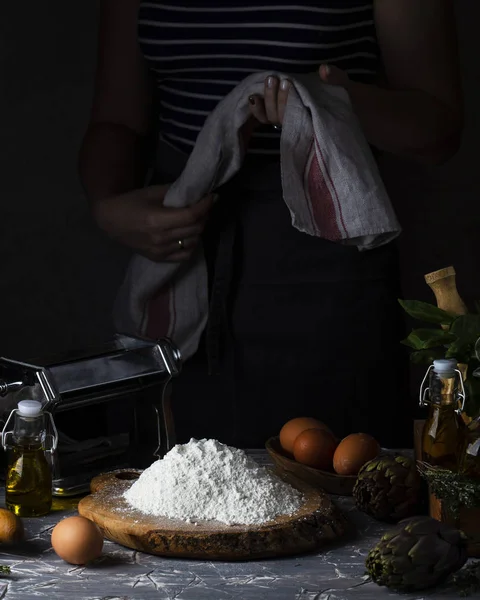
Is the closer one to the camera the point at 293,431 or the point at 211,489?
the point at 211,489

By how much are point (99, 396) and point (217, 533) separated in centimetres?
30

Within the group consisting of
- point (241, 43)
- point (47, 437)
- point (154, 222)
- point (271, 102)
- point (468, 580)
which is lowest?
point (468, 580)

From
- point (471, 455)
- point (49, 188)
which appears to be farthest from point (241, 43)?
point (471, 455)

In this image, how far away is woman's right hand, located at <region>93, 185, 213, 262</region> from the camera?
178 cm

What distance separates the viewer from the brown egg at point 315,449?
49.1 inches

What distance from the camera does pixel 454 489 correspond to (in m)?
1.00

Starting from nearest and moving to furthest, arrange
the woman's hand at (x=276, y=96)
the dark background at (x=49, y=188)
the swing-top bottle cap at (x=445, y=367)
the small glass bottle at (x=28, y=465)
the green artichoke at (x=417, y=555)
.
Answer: the green artichoke at (x=417, y=555) < the swing-top bottle cap at (x=445, y=367) < the small glass bottle at (x=28, y=465) < the woman's hand at (x=276, y=96) < the dark background at (x=49, y=188)

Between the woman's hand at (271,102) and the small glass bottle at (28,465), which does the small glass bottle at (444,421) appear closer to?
the small glass bottle at (28,465)

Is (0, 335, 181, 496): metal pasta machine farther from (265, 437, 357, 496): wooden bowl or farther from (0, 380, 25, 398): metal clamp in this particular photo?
(265, 437, 357, 496): wooden bowl

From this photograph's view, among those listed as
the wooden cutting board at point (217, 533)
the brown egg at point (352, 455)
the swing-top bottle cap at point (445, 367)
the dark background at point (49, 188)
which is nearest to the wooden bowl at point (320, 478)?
the brown egg at point (352, 455)

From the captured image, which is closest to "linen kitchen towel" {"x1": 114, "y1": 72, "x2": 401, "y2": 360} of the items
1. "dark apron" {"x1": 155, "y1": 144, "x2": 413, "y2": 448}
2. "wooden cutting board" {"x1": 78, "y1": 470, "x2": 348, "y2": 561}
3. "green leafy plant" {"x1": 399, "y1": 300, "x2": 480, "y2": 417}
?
"dark apron" {"x1": 155, "y1": 144, "x2": 413, "y2": 448}

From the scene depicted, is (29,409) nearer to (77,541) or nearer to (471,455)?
(77,541)

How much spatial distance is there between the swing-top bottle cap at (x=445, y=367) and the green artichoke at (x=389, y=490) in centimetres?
15

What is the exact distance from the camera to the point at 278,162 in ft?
5.98
